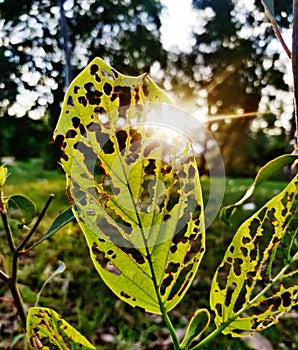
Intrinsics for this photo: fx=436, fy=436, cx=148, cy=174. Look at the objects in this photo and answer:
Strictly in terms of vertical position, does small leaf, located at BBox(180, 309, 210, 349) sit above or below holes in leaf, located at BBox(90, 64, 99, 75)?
below

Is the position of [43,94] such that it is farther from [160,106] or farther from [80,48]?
[160,106]

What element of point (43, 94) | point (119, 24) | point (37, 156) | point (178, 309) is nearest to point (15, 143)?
point (37, 156)

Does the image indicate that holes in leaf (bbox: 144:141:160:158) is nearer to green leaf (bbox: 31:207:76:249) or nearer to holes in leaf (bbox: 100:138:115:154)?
holes in leaf (bbox: 100:138:115:154)

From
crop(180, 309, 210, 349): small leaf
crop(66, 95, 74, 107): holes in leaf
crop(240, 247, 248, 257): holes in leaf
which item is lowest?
crop(180, 309, 210, 349): small leaf

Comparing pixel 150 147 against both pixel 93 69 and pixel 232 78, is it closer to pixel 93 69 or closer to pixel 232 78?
pixel 93 69

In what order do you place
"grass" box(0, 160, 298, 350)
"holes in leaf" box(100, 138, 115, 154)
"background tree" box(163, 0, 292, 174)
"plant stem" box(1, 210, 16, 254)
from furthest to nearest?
1. "background tree" box(163, 0, 292, 174)
2. "grass" box(0, 160, 298, 350)
3. "plant stem" box(1, 210, 16, 254)
4. "holes in leaf" box(100, 138, 115, 154)

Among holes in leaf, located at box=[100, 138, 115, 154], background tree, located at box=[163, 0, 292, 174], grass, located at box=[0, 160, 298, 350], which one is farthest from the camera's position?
background tree, located at box=[163, 0, 292, 174]

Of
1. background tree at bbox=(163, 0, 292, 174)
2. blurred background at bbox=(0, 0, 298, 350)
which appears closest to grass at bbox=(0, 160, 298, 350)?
blurred background at bbox=(0, 0, 298, 350)

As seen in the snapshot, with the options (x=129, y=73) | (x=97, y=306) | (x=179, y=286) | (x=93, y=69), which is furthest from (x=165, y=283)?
(x=129, y=73)
